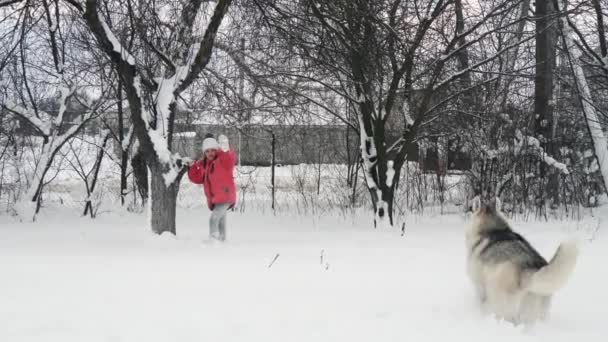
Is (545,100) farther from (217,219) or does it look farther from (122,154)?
(122,154)

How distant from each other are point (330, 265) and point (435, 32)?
601cm

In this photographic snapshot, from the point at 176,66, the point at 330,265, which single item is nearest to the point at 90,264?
the point at 330,265

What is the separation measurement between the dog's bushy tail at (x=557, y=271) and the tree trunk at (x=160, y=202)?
575 cm

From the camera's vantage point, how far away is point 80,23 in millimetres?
10836

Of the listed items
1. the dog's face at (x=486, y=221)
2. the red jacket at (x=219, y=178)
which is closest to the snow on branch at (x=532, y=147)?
the red jacket at (x=219, y=178)

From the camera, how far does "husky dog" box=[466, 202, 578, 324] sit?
3.53 m

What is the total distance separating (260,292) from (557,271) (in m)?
2.46

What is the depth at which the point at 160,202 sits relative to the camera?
812 cm

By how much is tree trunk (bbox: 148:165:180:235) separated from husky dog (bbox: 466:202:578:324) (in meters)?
4.97

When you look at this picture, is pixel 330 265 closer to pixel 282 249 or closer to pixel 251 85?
pixel 282 249

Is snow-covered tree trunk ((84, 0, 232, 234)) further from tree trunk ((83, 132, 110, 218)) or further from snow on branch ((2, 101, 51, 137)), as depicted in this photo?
tree trunk ((83, 132, 110, 218))

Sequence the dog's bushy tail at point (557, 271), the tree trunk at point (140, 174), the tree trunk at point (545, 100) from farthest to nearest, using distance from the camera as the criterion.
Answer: the tree trunk at point (140, 174), the tree trunk at point (545, 100), the dog's bushy tail at point (557, 271)

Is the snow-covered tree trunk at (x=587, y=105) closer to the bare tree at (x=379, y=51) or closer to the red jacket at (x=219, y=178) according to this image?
the bare tree at (x=379, y=51)

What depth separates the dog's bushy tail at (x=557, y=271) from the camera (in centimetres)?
343
